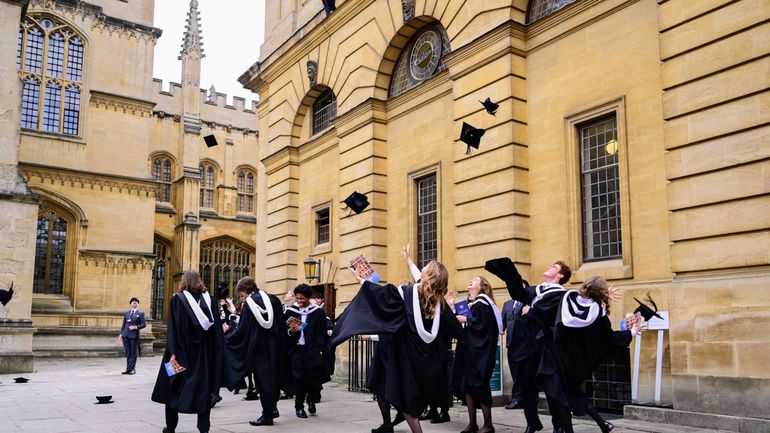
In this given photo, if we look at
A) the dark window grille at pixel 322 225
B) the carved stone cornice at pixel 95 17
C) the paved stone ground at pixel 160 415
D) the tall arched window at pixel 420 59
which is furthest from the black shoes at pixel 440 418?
the carved stone cornice at pixel 95 17

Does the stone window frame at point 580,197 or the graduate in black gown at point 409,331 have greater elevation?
the stone window frame at point 580,197

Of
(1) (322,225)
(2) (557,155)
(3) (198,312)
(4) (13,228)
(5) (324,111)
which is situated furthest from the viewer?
(5) (324,111)

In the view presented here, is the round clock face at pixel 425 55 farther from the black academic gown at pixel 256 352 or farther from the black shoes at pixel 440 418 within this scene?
the black shoes at pixel 440 418

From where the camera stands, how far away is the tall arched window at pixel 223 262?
4531 cm

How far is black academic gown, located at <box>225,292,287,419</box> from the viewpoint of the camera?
975cm

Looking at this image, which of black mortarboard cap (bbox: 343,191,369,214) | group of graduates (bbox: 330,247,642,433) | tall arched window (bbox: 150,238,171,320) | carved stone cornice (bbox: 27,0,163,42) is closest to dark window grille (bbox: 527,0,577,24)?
black mortarboard cap (bbox: 343,191,369,214)

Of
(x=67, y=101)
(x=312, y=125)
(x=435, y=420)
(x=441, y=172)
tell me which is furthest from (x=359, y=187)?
(x=67, y=101)

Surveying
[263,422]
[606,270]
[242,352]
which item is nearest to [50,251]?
[242,352]

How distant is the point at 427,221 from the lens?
15859 millimetres

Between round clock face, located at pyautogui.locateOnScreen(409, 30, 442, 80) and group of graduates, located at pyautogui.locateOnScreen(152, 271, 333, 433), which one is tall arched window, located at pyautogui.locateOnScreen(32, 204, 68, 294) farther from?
group of graduates, located at pyautogui.locateOnScreen(152, 271, 333, 433)

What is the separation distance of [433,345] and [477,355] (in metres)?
1.25

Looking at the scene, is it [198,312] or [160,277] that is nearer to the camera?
[198,312]

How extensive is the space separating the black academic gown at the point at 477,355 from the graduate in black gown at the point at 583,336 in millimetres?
1319

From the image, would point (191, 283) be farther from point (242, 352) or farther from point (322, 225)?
point (322, 225)
